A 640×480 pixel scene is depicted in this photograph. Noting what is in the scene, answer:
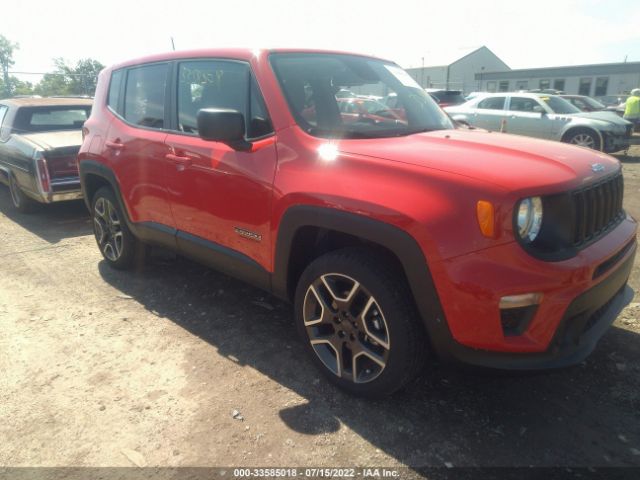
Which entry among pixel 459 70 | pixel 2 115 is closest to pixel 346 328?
pixel 2 115

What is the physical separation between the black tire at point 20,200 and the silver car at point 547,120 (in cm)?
867

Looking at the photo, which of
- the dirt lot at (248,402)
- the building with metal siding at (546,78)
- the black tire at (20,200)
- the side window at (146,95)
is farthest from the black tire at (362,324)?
the building with metal siding at (546,78)

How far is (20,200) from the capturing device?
21.6 ft

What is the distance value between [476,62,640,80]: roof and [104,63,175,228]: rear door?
118 feet

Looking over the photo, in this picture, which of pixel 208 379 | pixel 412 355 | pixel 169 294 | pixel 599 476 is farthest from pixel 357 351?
pixel 169 294

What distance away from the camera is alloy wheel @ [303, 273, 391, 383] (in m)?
2.41

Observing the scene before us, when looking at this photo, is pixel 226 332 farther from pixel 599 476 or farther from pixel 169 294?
pixel 599 476

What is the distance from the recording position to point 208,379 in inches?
112

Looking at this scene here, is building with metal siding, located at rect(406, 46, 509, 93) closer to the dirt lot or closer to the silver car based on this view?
the silver car

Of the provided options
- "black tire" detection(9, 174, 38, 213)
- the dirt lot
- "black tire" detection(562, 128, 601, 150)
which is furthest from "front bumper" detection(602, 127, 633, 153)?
"black tire" detection(9, 174, 38, 213)

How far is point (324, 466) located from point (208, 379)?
100cm

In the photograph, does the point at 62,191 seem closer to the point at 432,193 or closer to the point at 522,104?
the point at 432,193

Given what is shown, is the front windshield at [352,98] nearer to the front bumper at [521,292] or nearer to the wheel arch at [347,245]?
the wheel arch at [347,245]

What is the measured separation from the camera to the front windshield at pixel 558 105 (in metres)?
11.3
